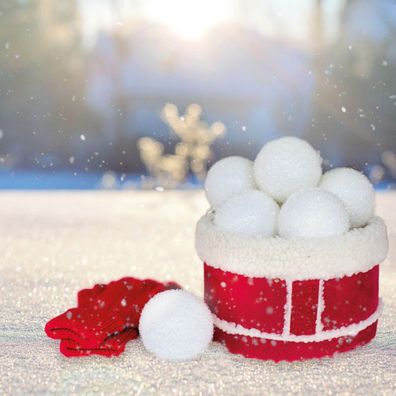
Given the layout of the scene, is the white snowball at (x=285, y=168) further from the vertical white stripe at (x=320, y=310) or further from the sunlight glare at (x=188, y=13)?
the sunlight glare at (x=188, y=13)

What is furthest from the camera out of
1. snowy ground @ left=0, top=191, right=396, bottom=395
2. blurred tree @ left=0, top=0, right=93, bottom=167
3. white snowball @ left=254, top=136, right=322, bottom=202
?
blurred tree @ left=0, top=0, right=93, bottom=167

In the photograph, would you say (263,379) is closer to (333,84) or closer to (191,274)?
(191,274)

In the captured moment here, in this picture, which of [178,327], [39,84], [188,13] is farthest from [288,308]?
[39,84]

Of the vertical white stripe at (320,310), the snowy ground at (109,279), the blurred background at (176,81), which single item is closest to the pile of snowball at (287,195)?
the vertical white stripe at (320,310)

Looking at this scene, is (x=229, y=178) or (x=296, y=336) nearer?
(x=296, y=336)

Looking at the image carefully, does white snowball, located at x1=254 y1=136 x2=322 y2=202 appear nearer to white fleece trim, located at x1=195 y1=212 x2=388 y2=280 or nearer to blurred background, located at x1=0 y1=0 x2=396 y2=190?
white fleece trim, located at x1=195 y1=212 x2=388 y2=280

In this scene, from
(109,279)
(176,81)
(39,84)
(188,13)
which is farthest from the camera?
(176,81)

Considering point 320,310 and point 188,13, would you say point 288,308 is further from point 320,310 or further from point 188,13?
point 188,13

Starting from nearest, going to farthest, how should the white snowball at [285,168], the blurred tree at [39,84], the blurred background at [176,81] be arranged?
the white snowball at [285,168]
the blurred background at [176,81]
the blurred tree at [39,84]

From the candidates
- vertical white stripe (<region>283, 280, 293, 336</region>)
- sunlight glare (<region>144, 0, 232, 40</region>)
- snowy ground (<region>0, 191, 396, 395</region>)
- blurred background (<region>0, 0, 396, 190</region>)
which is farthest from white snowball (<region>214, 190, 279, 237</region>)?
sunlight glare (<region>144, 0, 232, 40</region>)
